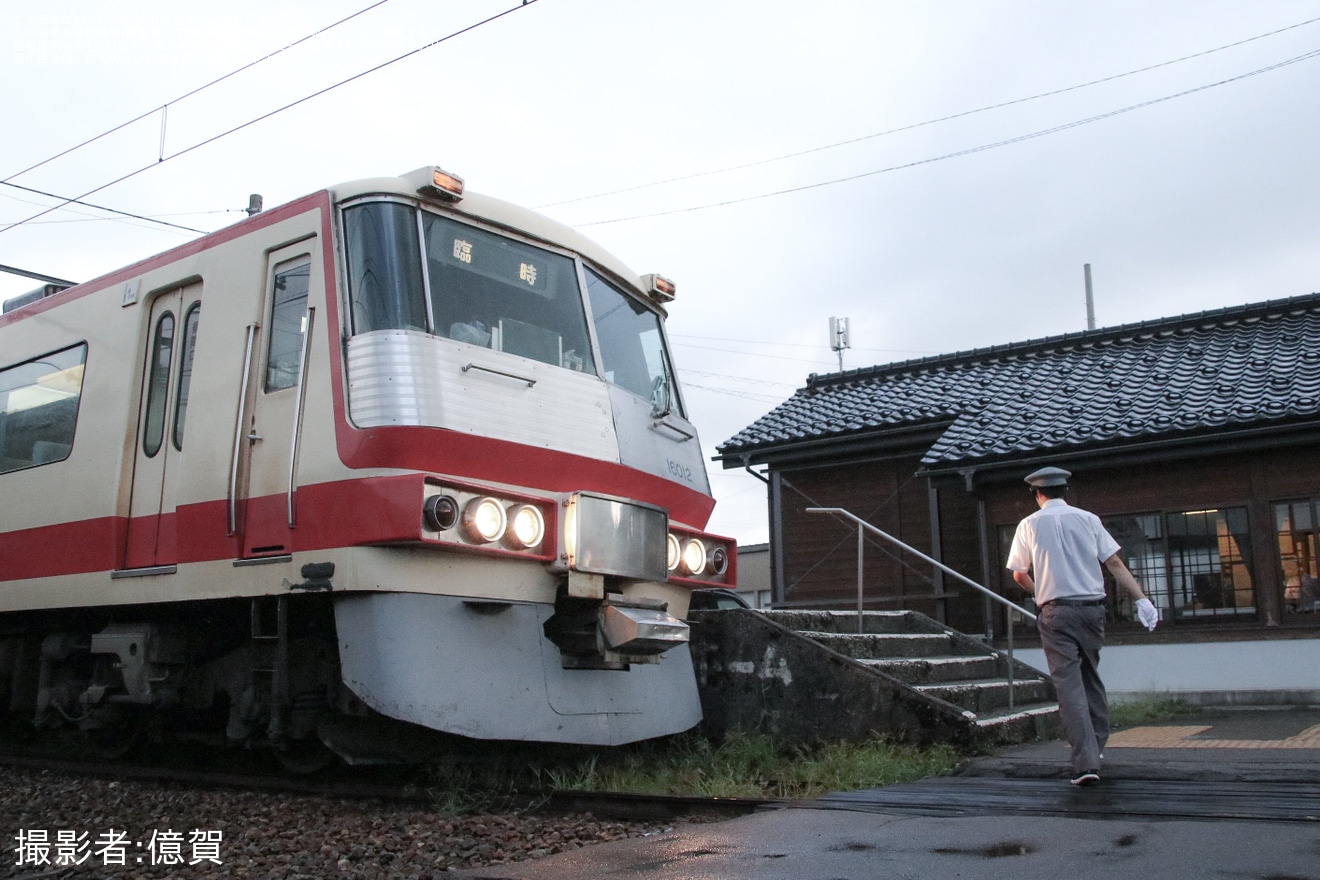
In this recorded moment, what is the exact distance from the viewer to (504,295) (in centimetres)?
595

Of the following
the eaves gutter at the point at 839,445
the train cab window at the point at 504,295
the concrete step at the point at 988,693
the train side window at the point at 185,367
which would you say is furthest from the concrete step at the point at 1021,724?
the eaves gutter at the point at 839,445

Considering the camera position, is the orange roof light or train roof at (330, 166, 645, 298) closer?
train roof at (330, 166, 645, 298)

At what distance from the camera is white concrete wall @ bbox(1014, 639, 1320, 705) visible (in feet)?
35.6

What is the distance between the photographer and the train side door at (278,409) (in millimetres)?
5395

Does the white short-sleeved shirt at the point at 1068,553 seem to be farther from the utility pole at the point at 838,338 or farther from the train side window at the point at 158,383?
the utility pole at the point at 838,338

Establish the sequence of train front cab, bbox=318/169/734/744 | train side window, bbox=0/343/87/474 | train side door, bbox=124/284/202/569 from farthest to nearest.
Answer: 1. train side window, bbox=0/343/87/474
2. train side door, bbox=124/284/202/569
3. train front cab, bbox=318/169/734/744

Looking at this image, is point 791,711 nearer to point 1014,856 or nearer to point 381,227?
point 1014,856

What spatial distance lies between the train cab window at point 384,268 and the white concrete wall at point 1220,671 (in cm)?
780

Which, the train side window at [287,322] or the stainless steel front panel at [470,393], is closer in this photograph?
the stainless steel front panel at [470,393]

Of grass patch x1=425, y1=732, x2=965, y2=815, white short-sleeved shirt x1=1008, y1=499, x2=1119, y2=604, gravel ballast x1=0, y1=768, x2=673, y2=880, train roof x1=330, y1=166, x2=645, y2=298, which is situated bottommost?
gravel ballast x1=0, y1=768, x2=673, y2=880

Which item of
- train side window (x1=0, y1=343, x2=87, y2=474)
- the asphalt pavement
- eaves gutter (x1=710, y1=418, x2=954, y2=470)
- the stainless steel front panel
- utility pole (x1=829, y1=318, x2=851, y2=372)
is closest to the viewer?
the asphalt pavement

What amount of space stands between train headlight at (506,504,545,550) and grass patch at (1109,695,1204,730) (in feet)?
14.4

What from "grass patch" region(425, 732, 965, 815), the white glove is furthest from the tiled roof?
"grass patch" region(425, 732, 965, 815)

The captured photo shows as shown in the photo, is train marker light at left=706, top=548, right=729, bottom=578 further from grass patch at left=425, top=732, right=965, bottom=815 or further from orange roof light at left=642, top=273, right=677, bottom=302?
orange roof light at left=642, top=273, right=677, bottom=302
